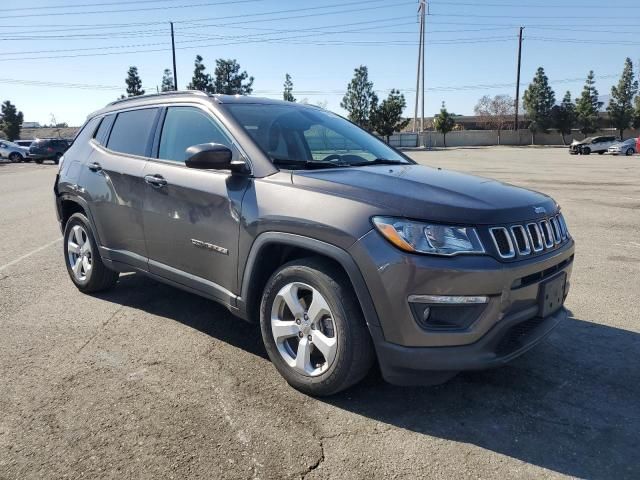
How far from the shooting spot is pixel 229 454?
2621 mm

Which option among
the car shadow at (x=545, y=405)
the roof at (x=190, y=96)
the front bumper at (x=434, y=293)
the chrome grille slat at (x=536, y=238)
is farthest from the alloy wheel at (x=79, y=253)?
the chrome grille slat at (x=536, y=238)

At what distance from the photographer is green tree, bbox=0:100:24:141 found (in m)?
69.6

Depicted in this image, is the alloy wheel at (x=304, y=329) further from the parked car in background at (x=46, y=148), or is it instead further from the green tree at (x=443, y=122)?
the green tree at (x=443, y=122)

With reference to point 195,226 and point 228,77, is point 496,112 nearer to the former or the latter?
point 228,77

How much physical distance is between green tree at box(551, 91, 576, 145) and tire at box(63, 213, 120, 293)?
81.7 m

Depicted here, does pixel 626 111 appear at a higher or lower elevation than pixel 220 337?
higher

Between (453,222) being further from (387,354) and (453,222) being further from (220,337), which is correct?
(220,337)

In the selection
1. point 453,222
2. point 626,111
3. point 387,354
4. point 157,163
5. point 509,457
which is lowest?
point 509,457

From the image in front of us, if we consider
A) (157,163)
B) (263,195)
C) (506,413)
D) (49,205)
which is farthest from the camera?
(49,205)

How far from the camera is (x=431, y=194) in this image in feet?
9.61

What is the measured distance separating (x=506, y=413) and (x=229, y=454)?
5.12 feet

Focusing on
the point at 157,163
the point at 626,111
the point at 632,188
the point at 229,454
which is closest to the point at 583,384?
the point at 229,454

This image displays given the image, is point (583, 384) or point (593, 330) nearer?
point (583, 384)

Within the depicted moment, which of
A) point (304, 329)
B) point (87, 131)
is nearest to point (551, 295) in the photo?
point (304, 329)
